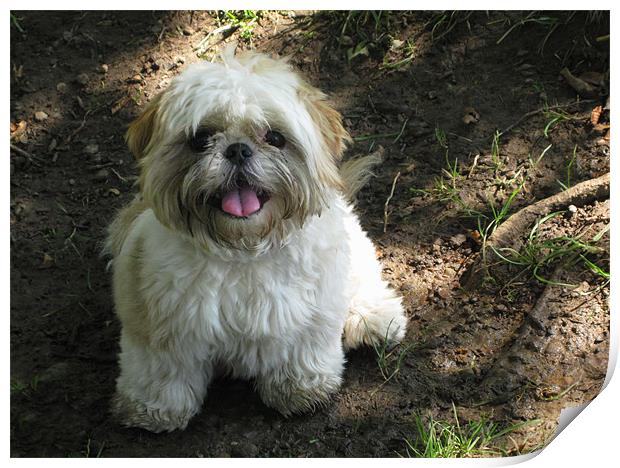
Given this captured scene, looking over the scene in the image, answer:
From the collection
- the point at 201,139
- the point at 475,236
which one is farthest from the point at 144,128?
the point at 475,236

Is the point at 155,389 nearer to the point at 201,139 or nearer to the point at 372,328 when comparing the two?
the point at 372,328

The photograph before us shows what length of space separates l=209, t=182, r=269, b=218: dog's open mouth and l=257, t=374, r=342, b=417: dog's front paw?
762mm

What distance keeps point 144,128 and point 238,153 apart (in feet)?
Result: 1.12

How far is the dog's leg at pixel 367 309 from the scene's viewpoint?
10.4 ft

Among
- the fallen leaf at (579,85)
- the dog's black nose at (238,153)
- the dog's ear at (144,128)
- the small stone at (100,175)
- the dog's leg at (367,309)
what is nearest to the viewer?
the dog's black nose at (238,153)

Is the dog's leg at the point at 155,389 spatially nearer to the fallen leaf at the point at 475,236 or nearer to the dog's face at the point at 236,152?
the dog's face at the point at 236,152

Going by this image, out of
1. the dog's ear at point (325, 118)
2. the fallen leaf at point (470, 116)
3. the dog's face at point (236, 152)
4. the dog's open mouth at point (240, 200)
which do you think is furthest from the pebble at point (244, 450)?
the fallen leaf at point (470, 116)

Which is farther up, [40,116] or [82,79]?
[82,79]

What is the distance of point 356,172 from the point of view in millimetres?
3330

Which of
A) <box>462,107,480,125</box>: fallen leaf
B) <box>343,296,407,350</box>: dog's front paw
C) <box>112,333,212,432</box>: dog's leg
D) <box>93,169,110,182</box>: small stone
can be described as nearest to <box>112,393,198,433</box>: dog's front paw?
<box>112,333,212,432</box>: dog's leg

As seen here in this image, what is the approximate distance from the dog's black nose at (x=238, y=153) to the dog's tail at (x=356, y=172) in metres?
0.99

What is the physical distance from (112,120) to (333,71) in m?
0.87
